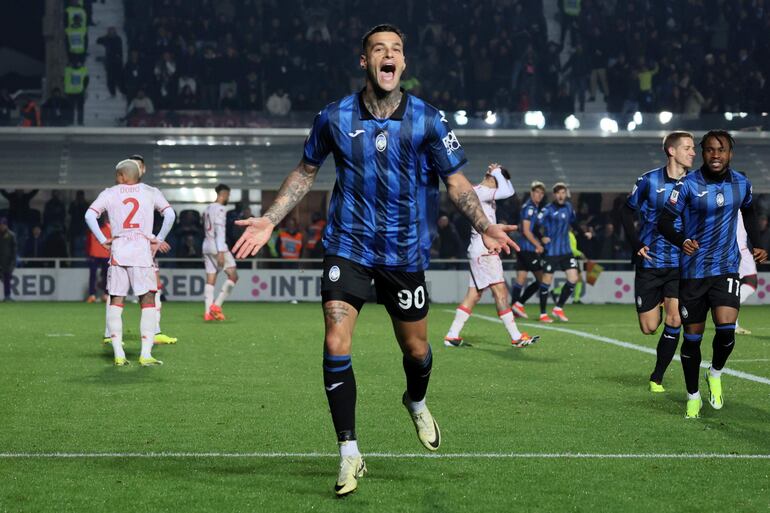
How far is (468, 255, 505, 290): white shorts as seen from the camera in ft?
46.3

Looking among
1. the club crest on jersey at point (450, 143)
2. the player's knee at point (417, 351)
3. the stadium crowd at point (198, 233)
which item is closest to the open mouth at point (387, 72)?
the club crest on jersey at point (450, 143)

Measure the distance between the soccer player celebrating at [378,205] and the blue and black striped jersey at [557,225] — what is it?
13.8 m

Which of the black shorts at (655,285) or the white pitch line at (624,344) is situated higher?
the black shorts at (655,285)

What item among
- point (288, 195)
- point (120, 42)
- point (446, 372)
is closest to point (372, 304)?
point (120, 42)

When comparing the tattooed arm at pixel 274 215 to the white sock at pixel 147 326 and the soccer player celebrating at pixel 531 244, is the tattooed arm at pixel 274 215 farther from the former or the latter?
the soccer player celebrating at pixel 531 244

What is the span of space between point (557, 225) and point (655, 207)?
384 inches

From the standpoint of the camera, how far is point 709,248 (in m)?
8.52

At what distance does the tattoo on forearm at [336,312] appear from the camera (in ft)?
20.0

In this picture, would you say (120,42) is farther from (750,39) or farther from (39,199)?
(750,39)

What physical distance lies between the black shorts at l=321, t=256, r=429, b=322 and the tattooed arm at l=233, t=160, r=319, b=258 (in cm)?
33

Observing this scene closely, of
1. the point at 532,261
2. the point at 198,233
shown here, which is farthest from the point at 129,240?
the point at 198,233

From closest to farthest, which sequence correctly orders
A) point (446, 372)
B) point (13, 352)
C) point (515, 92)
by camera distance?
point (446, 372) < point (13, 352) < point (515, 92)

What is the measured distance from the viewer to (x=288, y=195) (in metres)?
6.36

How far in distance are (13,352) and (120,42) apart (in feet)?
66.3
